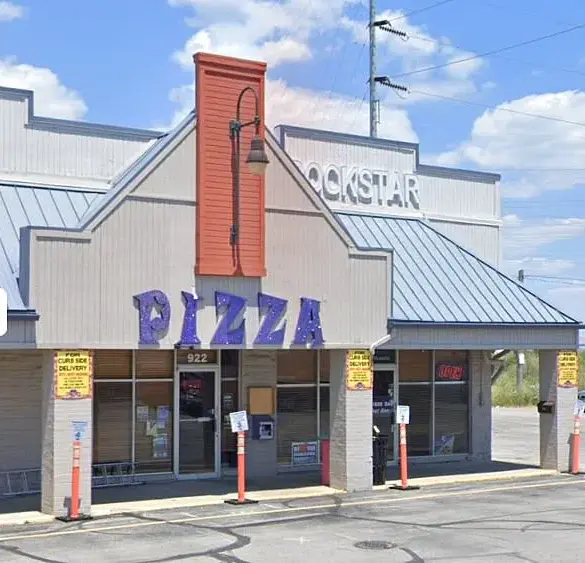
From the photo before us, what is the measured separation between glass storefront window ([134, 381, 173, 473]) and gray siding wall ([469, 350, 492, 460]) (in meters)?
8.30

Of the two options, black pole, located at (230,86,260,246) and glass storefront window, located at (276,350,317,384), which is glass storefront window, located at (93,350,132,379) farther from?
black pole, located at (230,86,260,246)

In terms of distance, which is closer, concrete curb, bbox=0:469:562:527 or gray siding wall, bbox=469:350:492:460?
A: concrete curb, bbox=0:469:562:527

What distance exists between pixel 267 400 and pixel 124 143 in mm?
6004

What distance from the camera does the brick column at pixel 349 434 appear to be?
2000cm

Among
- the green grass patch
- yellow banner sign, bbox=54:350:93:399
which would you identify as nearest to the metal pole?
the green grass patch

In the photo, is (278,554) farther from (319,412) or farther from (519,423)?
(519,423)

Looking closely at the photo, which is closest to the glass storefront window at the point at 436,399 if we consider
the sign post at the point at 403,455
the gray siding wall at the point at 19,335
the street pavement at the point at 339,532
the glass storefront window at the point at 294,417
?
the glass storefront window at the point at 294,417

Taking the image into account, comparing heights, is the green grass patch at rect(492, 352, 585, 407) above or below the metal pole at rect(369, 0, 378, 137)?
below

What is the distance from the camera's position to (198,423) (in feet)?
71.1

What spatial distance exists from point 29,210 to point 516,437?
21882 millimetres

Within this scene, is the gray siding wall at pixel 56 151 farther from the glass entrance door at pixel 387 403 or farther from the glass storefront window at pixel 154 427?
the glass entrance door at pixel 387 403

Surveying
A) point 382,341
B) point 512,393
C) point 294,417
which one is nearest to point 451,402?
point 294,417

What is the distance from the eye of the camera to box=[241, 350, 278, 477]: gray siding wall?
22.0 meters

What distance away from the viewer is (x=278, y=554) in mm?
13852
